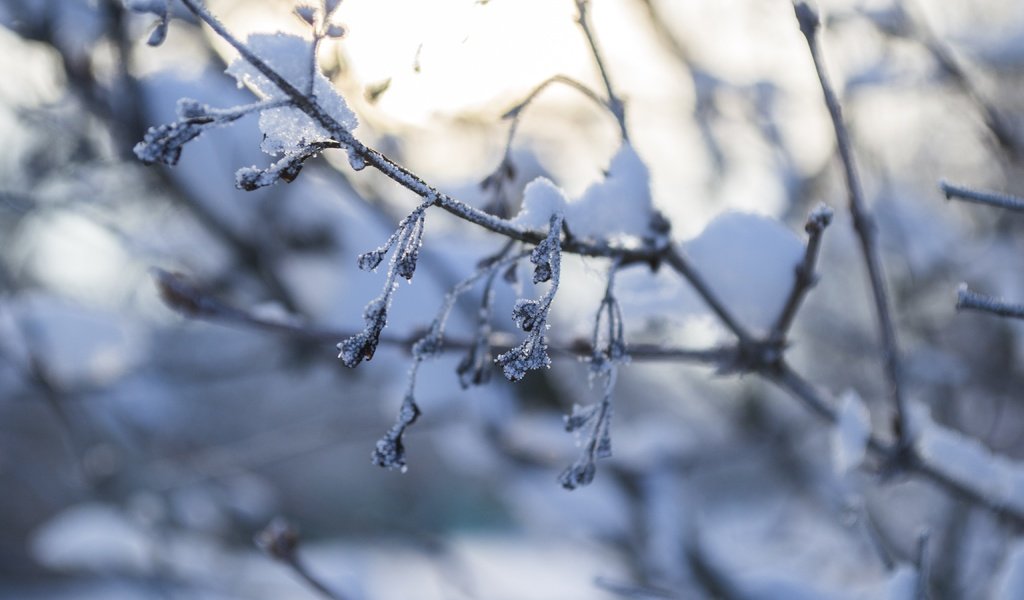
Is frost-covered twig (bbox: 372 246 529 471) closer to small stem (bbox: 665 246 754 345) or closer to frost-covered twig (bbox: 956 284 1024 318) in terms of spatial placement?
small stem (bbox: 665 246 754 345)

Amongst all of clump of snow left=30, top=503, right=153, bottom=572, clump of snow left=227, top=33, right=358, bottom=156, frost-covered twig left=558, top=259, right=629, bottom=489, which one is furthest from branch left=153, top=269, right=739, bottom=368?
clump of snow left=30, top=503, right=153, bottom=572

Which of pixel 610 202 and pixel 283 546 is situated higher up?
pixel 610 202

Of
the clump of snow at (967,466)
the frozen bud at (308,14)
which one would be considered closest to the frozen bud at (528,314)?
the frozen bud at (308,14)

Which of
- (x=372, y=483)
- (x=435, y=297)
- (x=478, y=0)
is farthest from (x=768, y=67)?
(x=372, y=483)

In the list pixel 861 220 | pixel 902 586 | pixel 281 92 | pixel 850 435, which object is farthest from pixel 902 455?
pixel 281 92

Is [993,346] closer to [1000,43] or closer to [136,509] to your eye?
[1000,43]

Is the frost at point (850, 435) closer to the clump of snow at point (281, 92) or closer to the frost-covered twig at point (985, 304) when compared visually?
the frost-covered twig at point (985, 304)

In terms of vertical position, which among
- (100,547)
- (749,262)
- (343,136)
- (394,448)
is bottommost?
(394,448)

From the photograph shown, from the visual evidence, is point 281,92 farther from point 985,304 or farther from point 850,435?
point 850,435
